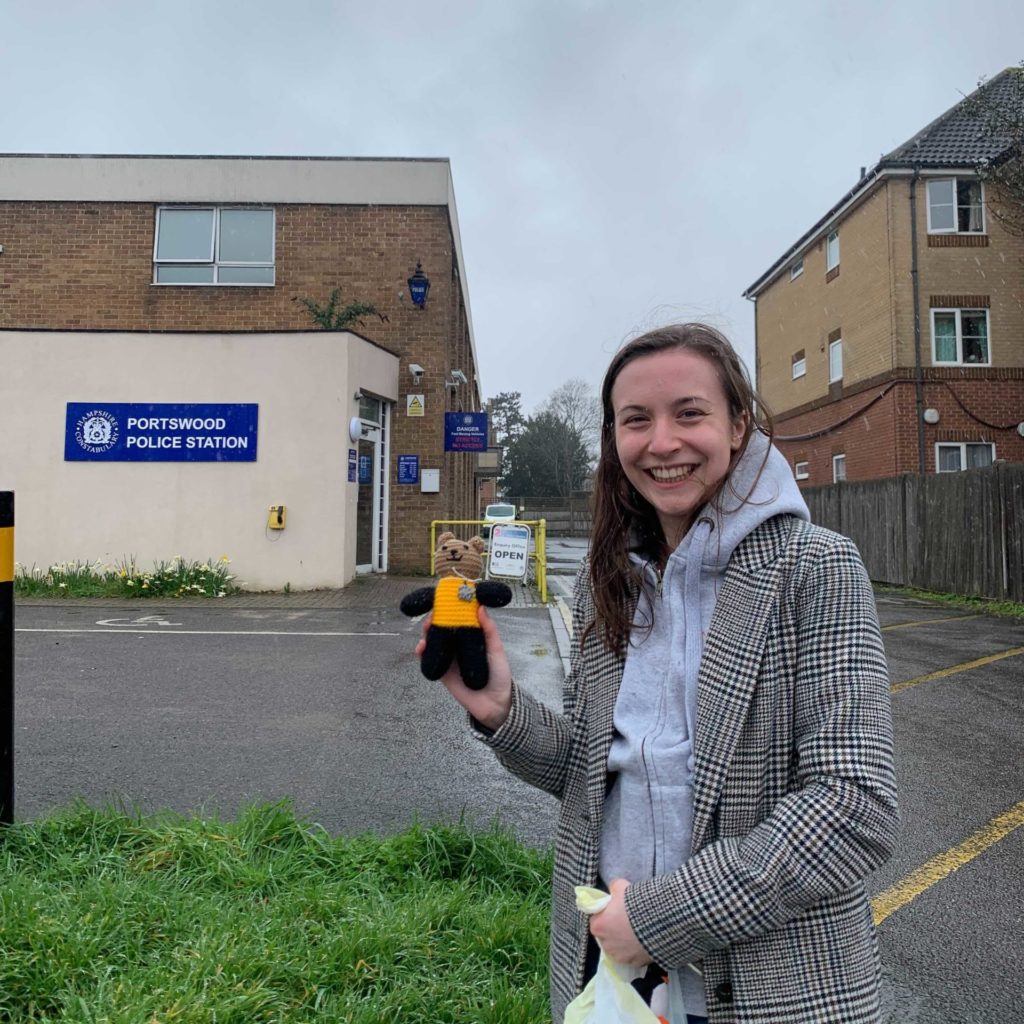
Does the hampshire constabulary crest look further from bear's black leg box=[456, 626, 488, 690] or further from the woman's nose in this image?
the woman's nose

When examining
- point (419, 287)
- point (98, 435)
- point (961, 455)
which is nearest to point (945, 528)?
point (961, 455)

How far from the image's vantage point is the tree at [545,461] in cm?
6234

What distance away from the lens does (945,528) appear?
47.5 feet

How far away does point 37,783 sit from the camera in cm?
402

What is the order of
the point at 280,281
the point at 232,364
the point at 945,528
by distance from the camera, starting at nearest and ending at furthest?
1. the point at 232,364
2. the point at 945,528
3. the point at 280,281

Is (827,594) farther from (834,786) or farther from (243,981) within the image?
(243,981)

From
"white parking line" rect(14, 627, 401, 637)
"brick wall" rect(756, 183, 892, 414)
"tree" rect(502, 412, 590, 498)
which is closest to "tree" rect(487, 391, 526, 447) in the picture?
"tree" rect(502, 412, 590, 498)

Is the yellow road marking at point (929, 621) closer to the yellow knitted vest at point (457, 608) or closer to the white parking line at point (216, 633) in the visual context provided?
the white parking line at point (216, 633)

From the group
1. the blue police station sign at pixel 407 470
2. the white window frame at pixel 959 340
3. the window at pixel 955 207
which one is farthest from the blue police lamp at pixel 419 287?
the window at pixel 955 207

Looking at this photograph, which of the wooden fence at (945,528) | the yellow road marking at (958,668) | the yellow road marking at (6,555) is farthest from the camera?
the wooden fence at (945,528)

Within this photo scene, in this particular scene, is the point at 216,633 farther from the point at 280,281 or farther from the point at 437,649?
the point at 280,281

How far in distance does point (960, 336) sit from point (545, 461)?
149 feet

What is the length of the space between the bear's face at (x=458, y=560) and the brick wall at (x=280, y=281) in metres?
13.7

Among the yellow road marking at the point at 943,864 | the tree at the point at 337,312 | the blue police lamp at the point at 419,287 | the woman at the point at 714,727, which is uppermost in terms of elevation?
the blue police lamp at the point at 419,287
